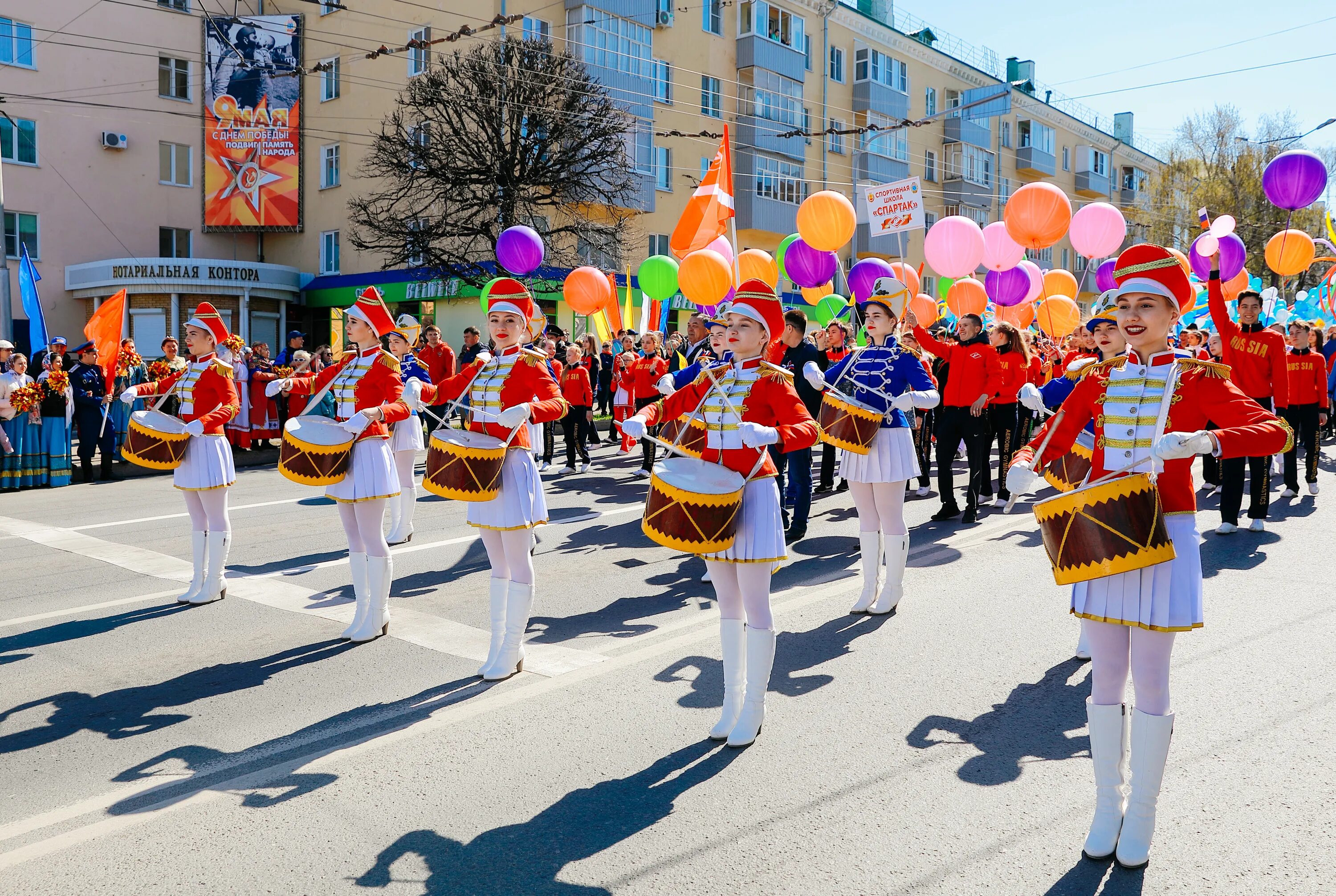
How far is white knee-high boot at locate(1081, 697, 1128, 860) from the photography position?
145 inches

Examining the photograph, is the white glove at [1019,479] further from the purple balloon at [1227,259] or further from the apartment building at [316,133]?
the apartment building at [316,133]

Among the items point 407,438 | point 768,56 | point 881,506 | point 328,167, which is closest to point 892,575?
point 881,506

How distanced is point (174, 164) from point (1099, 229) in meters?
30.7

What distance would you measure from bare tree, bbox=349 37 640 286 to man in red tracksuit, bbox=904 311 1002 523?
16.9 m

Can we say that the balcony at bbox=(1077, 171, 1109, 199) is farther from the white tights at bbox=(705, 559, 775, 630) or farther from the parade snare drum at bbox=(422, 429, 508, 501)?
the white tights at bbox=(705, 559, 775, 630)

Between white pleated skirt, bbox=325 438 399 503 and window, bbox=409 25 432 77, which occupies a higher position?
window, bbox=409 25 432 77

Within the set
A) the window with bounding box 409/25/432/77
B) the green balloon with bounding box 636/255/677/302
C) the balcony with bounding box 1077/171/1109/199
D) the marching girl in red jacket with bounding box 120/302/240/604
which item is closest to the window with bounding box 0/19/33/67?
the window with bounding box 409/25/432/77

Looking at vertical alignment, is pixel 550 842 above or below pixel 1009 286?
below

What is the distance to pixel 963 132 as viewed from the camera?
1811 inches

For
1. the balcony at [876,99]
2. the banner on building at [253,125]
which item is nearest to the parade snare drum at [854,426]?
the banner on building at [253,125]

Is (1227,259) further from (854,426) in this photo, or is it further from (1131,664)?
(1131,664)

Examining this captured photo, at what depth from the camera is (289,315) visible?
3491 centimetres

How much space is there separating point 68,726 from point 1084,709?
16.5 feet

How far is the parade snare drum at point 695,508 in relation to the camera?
4.38 metres
